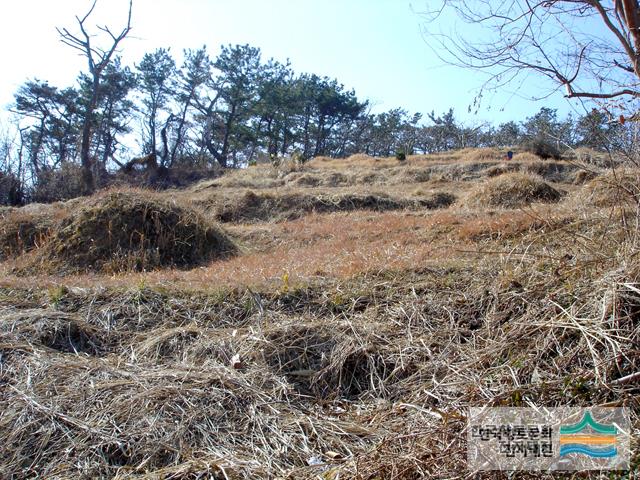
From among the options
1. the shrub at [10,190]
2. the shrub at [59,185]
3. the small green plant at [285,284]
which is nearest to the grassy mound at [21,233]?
the small green plant at [285,284]

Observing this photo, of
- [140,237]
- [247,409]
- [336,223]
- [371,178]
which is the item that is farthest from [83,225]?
[371,178]

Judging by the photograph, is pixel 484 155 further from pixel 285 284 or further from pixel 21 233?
pixel 285 284

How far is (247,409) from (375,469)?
1140 millimetres

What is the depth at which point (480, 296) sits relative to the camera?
436cm

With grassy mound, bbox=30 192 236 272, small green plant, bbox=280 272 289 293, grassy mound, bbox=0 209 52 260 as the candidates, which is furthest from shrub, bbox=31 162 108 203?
small green plant, bbox=280 272 289 293

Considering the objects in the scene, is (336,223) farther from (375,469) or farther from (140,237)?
(375,469)

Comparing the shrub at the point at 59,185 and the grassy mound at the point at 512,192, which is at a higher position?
the shrub at the point at 59,185

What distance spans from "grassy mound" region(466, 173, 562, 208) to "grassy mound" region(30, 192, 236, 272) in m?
5.03

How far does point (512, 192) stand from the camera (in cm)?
1039

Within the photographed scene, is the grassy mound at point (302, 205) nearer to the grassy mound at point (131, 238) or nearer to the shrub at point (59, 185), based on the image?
the grassy mound at point (131, 238)

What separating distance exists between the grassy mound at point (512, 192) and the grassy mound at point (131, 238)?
Result: 16.5 ft

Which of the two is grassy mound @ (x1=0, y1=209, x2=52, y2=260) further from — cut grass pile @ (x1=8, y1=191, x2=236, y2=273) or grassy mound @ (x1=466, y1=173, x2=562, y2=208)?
grassy mound @ (x1=466, y1=173, x2=562, y2=208)

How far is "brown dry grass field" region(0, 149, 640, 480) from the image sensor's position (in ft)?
9.91

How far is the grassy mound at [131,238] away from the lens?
780 centimetres
